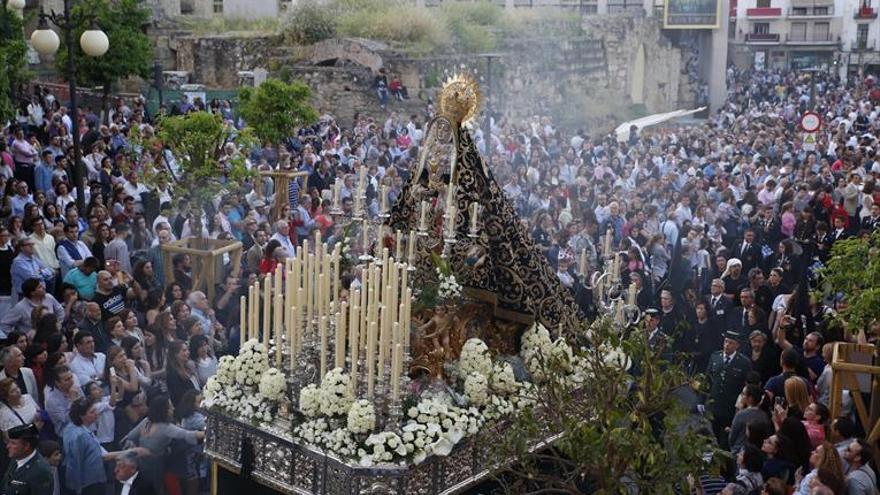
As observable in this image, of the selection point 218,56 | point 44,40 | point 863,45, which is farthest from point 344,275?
point 863,45

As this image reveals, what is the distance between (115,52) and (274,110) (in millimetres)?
9098

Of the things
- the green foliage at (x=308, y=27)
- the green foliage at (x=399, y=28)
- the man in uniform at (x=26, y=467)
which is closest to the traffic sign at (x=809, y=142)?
the green foliage at (x=399, y=28)

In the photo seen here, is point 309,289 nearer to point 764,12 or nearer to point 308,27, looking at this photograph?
point 308,27

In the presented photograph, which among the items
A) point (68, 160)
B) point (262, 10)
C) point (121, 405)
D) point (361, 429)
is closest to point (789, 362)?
point (361, 429)

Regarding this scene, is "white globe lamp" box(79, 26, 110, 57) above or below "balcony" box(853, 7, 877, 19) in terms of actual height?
below

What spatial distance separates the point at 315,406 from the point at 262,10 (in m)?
32.6

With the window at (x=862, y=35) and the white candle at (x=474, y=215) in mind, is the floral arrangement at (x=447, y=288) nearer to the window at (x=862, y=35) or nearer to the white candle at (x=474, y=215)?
the white candle at (x=474, y=215)

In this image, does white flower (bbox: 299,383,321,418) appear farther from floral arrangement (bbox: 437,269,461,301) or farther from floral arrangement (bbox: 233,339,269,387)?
floral arrangement (bbox: 437,269,461,301)

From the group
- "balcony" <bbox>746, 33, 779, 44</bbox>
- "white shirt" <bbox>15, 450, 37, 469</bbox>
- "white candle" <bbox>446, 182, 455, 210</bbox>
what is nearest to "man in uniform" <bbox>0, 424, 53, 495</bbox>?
"white shirt" <bbox>15, 450, 37, 469</bbox>

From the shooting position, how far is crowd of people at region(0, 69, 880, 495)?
772cm

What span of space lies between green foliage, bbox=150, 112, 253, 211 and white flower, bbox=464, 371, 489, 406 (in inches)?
276

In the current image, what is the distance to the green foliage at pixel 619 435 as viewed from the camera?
5527mm

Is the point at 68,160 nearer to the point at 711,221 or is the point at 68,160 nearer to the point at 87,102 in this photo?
the point at 711,221

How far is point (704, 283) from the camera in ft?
41.9
